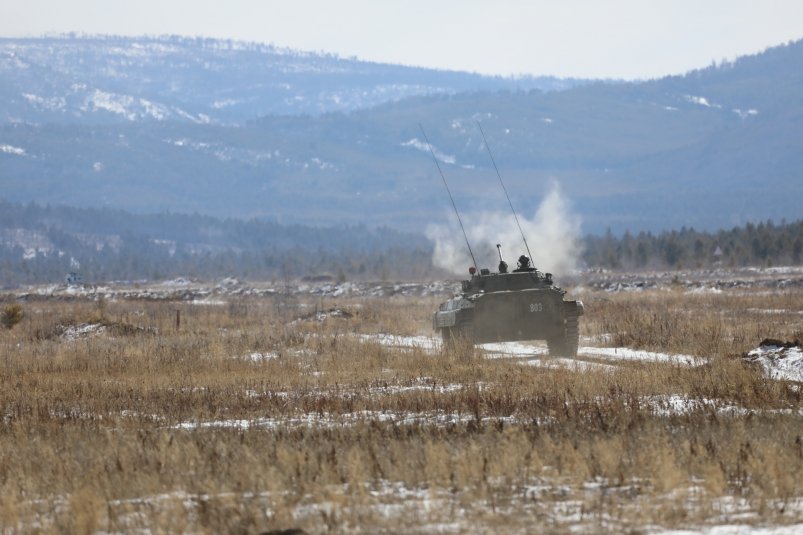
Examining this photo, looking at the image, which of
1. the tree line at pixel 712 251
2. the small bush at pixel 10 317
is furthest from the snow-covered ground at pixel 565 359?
the tree line at pixel 712 251

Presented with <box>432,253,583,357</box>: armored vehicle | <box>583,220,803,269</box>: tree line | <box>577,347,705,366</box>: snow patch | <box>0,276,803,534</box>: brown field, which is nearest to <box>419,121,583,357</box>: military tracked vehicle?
<box>432,253,583,357</box>: armored vehicle

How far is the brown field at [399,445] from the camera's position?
1070cm

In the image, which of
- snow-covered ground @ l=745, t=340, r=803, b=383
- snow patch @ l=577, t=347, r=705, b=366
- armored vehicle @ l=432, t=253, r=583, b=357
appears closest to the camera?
snow-covered ground @ l=745, t=340, r=803, b=383

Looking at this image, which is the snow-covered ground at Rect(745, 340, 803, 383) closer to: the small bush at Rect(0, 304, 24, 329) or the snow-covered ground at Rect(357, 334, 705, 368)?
the snow-covered ground at Rect(357, 334, 705, 368)

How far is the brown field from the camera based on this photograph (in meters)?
10.7

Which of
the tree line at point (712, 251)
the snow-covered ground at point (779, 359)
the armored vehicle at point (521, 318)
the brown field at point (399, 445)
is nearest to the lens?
the brown field at point (399, 445)

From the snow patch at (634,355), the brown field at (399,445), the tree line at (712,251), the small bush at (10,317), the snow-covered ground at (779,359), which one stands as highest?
the tree line at (712,251)

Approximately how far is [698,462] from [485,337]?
50.1ft

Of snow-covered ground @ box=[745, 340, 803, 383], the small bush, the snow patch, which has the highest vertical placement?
the small bush

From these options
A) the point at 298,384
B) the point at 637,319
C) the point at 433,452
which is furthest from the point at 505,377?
the point at 637,319

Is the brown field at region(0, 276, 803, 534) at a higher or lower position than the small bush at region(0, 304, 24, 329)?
lower

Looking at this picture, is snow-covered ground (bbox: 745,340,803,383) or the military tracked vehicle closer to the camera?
snow-covered ground (bbox: 745,340,803,383)

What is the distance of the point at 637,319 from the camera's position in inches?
1347

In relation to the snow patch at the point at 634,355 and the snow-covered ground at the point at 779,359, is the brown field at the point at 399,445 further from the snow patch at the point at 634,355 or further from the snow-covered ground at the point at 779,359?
the snow-covered ground at the point at 779,359
